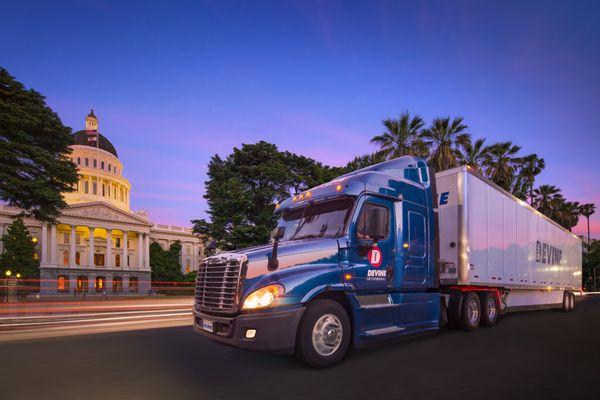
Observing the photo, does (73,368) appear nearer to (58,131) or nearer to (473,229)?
(473,229)

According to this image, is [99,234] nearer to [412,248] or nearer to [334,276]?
[412,248]

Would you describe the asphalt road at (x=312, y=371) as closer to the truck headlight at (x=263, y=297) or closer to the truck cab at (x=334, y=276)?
the truck cab at (x=334, y=276)

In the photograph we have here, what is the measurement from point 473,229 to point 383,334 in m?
3.95

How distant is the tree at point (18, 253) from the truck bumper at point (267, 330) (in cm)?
6472

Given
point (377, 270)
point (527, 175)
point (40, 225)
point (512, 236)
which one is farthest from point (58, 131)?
point (40, 225)

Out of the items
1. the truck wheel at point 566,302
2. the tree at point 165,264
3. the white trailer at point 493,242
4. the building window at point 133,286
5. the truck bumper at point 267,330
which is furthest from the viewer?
the tree at point 165,264

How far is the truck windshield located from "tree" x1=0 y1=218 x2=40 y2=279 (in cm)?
6387

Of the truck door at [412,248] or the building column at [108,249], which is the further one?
the building column at [108,249]

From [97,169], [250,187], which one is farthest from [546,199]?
[97,169]

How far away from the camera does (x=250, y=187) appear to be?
34219 mm

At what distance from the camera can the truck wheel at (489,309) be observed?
9.80m

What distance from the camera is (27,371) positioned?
19.6ft

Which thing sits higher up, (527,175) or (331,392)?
(527,175)

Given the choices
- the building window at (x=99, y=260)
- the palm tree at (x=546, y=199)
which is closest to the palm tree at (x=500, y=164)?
the palm tree at (x=546, y=199)
